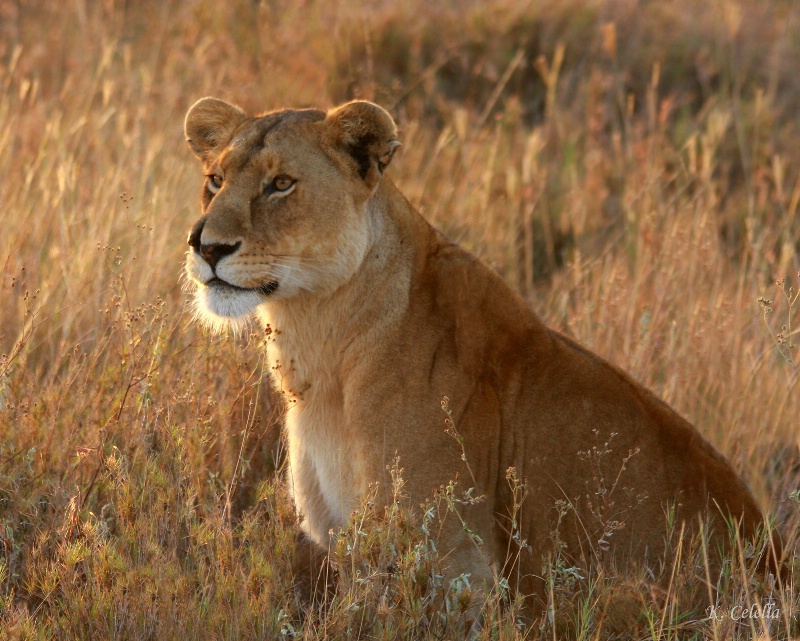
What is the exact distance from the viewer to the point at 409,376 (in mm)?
3781

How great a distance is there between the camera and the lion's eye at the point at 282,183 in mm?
3836

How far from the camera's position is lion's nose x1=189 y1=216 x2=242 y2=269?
367 cm

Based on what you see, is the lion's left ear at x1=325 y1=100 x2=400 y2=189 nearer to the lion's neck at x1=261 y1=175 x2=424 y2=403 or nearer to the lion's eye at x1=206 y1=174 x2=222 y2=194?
the lion's neck at x1=261 y1=175 x2=424 y2=403

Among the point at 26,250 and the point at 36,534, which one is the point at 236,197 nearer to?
the point at 36,534

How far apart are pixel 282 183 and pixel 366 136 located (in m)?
0.33

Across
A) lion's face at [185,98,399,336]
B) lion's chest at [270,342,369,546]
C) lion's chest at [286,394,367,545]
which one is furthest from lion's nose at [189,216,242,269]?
lion's chest at [286,394,367,545]

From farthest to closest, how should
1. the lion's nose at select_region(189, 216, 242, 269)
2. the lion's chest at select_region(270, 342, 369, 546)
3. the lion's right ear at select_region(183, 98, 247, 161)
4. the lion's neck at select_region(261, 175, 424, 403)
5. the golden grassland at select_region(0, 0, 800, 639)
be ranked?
the lion's right ear at select_region(183, 98, 247, 161) < the lion's neck at select_region(261, 175, 424, 403) < the lion's chest at select_region(270, 342, 369, 546) < the lion's nose at select_region(189, 216, 242, 269) < the golden grassland at select_region(0, 0, 800, 639)

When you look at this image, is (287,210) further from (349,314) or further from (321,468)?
(321,468)

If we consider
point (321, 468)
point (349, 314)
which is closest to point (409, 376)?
point (349, 314)

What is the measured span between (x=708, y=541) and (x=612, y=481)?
37 cm

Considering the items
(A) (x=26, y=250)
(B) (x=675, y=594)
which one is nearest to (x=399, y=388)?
(B) (x=675, y=594)

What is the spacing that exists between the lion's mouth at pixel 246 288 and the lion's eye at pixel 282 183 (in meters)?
0.32

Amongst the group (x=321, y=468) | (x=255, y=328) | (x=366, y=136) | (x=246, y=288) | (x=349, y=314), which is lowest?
(x=321, y=468)

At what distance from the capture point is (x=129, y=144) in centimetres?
694
